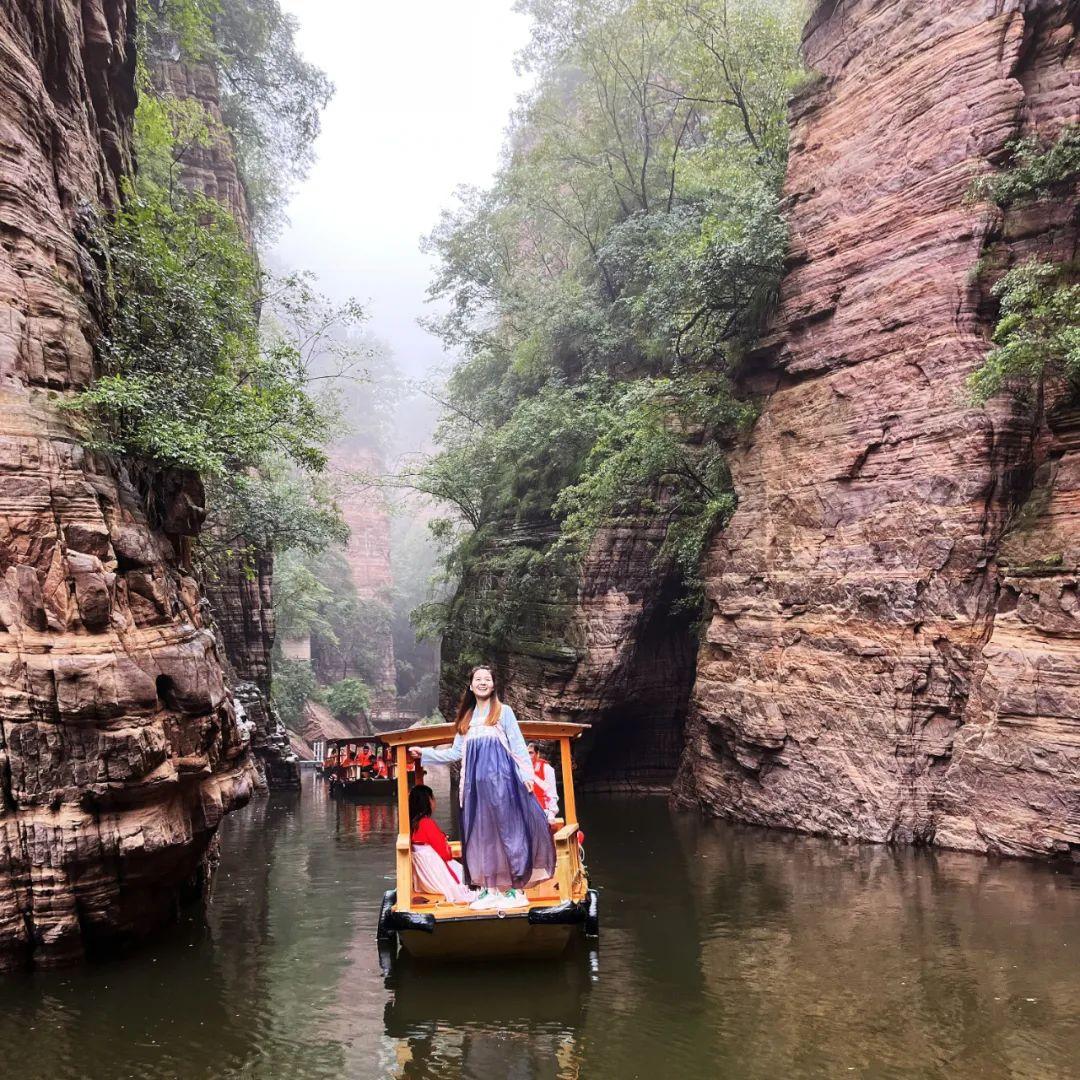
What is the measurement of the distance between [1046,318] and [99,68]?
1280cm

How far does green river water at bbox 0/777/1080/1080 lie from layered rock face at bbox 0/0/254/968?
78 cm

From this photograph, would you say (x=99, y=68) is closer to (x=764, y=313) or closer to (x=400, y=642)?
(x=764, y=313)

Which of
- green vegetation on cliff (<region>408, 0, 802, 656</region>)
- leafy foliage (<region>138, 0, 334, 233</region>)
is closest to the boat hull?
green vegetation on cliff (<region>408, 0, 802, 656</region>)

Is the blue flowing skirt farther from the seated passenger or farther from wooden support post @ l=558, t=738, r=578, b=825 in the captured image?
wooden support post @ l=558, t=738, r=578, b=825

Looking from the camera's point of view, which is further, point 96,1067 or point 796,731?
point 796,731

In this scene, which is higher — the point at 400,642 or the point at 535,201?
the point at 535,201

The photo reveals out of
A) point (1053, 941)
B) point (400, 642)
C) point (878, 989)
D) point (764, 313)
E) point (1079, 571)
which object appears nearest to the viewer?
point (878, 989)

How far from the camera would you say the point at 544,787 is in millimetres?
7203

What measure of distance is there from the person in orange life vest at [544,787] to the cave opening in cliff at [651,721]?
1187 cm

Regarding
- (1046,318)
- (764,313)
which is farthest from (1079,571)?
(764,313)

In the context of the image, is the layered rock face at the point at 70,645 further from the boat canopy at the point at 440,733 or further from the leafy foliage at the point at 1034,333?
the leafy foliage at the point at 1034,333

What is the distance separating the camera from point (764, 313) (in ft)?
51.2

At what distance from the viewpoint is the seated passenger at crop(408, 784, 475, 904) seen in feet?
23.0

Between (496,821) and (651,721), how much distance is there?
562 inches
